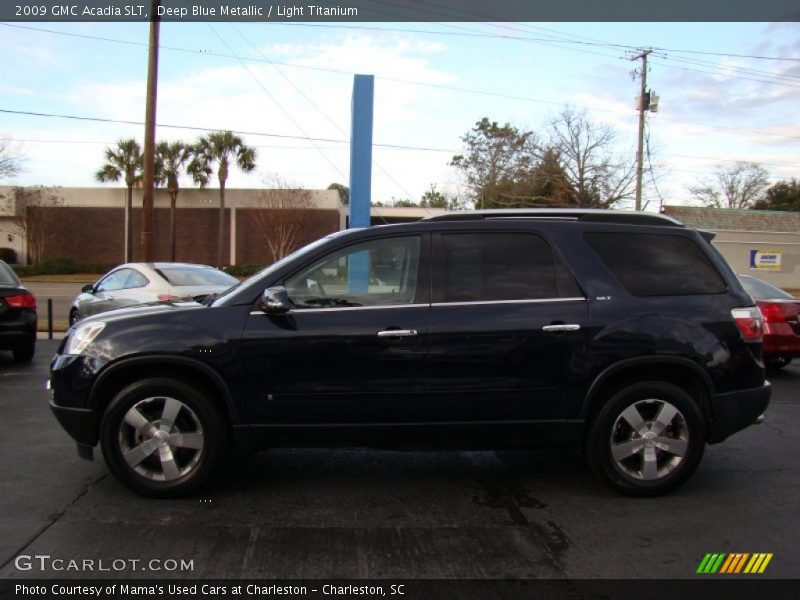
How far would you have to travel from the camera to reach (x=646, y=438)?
420 cm

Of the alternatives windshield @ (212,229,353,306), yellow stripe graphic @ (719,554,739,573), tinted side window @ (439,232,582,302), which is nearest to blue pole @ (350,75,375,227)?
windshield @ (212,229,353,306)

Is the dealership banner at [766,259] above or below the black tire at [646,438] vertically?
above

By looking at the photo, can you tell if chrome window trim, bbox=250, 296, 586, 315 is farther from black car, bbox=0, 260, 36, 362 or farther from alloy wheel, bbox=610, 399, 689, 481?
black car, bbox=0, 260, 36, 362

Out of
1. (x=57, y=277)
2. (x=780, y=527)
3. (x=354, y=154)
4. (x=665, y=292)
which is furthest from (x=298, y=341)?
(x=57, y=277)

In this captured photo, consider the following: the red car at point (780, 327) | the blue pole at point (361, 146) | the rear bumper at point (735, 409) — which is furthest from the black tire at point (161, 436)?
the blue pole at point (361, 146)

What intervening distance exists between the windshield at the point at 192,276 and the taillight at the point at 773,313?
7688 mm

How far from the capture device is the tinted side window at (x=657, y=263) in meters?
4.36

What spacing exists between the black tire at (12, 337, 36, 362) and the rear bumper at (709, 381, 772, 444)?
9.01 metres

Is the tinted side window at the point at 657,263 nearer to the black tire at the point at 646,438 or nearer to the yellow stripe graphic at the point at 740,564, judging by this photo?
the black tire at the point at 646,438

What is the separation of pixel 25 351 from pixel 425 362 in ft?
25.7

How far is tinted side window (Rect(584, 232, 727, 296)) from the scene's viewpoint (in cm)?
436

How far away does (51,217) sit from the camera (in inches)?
1615

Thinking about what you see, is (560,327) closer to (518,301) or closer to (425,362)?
(518,301)
